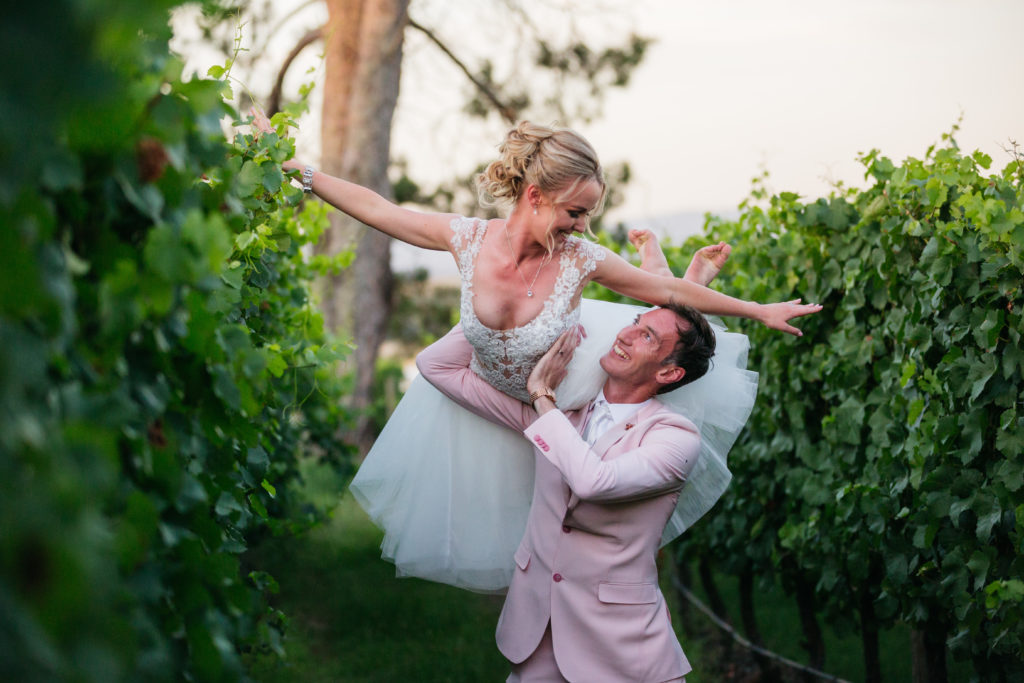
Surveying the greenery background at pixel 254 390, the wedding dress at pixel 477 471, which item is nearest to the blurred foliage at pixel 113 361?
the greenery background at pixel 254 390

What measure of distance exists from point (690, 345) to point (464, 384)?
2.82ft

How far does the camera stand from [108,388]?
1.22 m

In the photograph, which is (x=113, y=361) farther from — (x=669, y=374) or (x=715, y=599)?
(x=715, y=599)

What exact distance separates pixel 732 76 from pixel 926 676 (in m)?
9.18

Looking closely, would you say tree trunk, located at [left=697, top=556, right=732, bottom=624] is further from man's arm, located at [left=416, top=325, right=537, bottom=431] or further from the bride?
man's arm, located at [left=416, top=325, right=537, bottom=431]

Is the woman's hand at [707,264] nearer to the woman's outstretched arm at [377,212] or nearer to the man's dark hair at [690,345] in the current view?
the man's dark hair at [690,345]

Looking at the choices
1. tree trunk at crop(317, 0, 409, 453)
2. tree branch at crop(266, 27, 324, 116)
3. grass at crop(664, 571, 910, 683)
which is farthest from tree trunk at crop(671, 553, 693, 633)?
tree branch at crop(266, 27, 324, 116)

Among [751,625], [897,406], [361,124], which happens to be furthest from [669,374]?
[361,124]

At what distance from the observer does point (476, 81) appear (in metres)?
12.9

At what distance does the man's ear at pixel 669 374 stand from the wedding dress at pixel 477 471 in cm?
21

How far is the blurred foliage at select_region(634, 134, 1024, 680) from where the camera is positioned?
9.77 ft

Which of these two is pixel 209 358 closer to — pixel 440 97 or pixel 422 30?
pixel 422 30

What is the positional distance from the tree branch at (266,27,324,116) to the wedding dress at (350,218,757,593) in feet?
30.2

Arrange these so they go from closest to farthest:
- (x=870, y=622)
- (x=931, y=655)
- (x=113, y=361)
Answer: (x=113, y=361), (x=931, y=655), (x=870, y=622)
